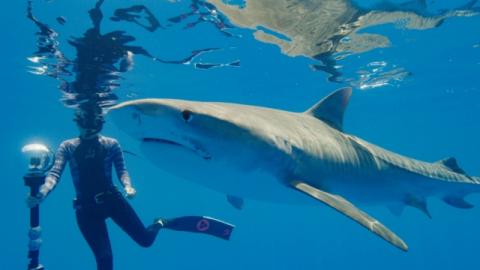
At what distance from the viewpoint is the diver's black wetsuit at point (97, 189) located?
7.77m

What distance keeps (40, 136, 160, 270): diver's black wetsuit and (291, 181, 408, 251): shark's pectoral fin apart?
4.11 meters

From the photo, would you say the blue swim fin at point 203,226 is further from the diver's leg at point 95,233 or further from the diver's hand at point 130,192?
the diver's hand at point 130,192

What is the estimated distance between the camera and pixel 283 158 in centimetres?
518

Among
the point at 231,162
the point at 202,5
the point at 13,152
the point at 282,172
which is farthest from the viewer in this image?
the point at 13,152

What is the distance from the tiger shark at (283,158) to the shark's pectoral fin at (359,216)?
12 mm

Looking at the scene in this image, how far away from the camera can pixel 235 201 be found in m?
7.79

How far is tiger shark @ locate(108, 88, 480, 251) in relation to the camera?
13.3 ft

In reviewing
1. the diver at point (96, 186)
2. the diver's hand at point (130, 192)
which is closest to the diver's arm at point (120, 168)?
the diver at point (96, 186)

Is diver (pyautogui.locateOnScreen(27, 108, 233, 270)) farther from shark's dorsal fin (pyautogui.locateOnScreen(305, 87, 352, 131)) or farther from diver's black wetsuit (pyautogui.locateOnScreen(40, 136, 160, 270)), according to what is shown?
shark's dorsal fin (pyautogui.locateOnScreen(305, 87, 352, 131))

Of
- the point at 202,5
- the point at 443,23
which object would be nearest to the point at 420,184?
the point at 202,5

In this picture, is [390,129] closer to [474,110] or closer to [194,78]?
[474,110]

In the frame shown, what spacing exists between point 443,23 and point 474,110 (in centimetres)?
2190

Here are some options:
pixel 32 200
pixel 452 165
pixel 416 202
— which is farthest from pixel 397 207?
pixel 32 200

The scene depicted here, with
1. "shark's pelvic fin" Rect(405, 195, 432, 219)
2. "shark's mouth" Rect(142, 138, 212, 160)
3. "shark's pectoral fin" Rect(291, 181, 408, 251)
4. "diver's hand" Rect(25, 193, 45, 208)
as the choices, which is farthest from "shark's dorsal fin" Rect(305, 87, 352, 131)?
"diver's hand" Rect(25, 193, 45, 208)
